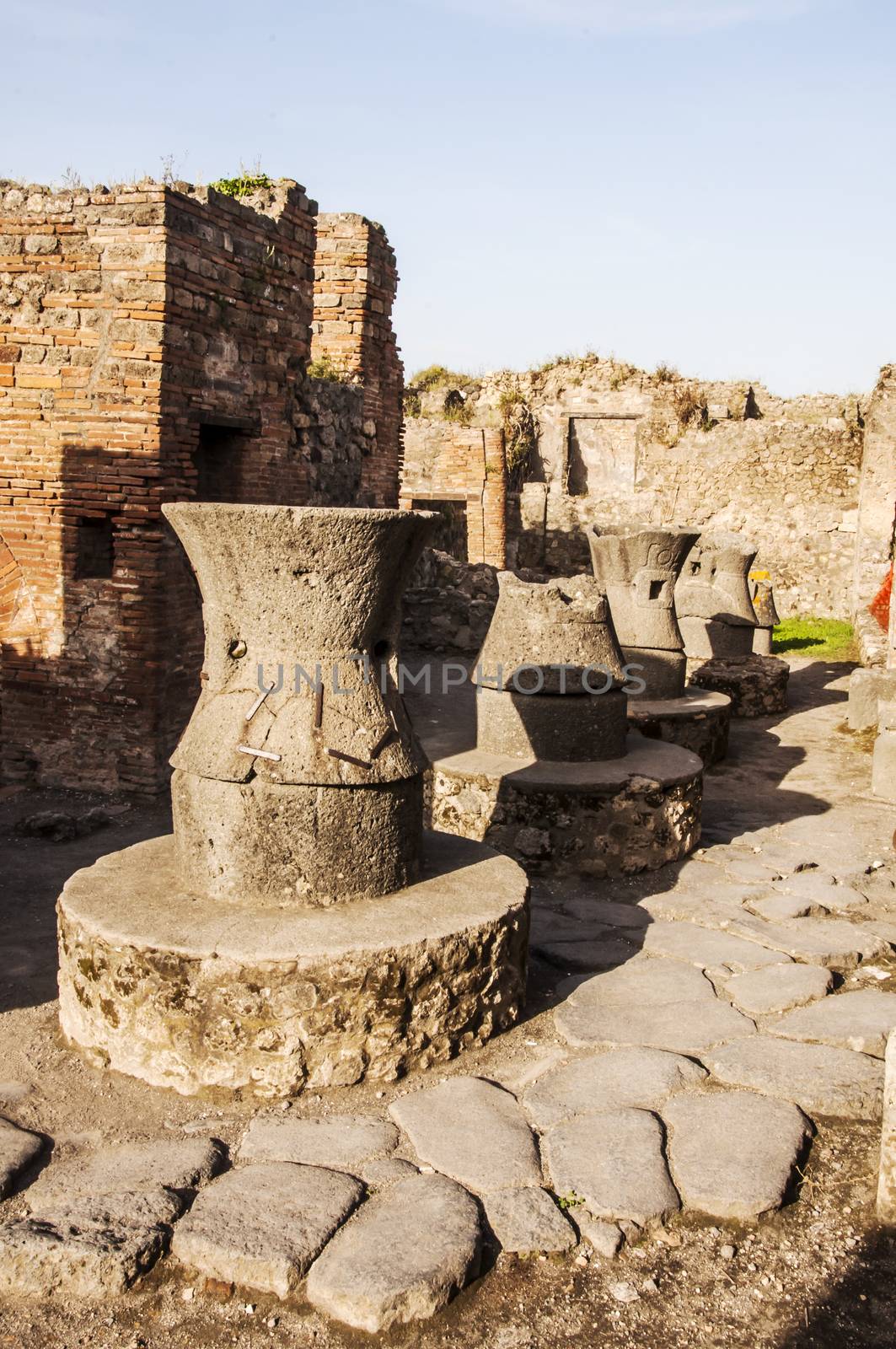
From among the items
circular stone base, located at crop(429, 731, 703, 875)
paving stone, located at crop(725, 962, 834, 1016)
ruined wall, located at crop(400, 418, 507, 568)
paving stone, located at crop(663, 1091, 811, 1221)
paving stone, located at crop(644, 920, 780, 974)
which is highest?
ruined wall, located at crop(400, 418, 507, 568)

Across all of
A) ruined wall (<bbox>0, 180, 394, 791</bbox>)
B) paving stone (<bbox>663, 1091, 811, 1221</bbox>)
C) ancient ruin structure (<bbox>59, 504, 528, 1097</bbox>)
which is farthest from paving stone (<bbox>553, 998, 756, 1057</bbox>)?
ruined wall (<bbox>0, 180, 394, 791</bbox>)

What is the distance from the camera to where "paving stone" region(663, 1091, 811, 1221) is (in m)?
2.74

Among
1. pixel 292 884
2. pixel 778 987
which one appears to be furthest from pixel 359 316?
pixel 778 987

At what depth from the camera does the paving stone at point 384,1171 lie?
2848 mm

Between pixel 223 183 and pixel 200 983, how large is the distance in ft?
23.8

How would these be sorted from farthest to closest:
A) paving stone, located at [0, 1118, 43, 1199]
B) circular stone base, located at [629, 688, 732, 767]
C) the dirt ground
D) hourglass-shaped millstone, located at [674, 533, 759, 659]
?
hourglass-shaped millstone, located at [674, 533, 759, 659], circular stone base, located at [629, 688, 732, 767], paving stone, located at [0, 1118, 43, 1199], the dirt ground

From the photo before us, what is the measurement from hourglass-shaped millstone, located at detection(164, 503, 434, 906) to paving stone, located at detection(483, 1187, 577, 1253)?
46.0 inches

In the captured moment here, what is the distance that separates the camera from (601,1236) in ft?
8.60

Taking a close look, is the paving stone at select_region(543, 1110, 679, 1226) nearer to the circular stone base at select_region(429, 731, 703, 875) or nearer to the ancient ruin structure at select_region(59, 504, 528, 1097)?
the ancient ruin structure at select_region(59, 504, 528, 1097)

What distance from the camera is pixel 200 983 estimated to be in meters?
3.23

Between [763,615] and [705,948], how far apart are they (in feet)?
31.2

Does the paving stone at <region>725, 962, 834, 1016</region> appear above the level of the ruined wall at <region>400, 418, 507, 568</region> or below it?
below

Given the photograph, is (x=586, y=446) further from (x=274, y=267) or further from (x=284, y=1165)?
(x=284, y=1165)

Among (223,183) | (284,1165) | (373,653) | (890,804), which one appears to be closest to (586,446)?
(223,183)
